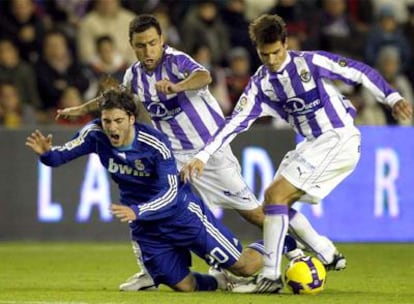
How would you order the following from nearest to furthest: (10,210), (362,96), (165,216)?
(165,216), (10,210), (362,96)

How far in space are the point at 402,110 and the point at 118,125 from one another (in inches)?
79.3

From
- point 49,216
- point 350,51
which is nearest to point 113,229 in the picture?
point 49,216

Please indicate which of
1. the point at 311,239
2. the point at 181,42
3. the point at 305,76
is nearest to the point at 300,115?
the point at 305,76

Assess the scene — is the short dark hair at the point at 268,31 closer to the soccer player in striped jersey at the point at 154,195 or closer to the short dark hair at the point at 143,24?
the short dark hair at the point at 143,24

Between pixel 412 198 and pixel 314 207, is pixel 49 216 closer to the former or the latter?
pixel 314 207

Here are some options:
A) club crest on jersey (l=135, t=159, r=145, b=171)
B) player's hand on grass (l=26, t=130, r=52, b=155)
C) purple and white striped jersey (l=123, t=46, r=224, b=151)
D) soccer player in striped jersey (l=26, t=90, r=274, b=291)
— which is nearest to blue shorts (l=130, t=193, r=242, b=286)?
soccer player in striped jersey (l=26, t=90, r=274, b=291)

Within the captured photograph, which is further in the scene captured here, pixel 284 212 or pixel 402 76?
pixel 402 76

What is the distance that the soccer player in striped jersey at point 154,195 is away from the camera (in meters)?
9.90

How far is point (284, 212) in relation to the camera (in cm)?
1036

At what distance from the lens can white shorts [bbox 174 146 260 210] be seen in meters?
11.3

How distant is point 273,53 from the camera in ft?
34.0

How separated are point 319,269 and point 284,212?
0.48 meters

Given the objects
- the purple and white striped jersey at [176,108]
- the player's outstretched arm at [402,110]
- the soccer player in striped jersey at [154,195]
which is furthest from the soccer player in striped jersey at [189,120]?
the player's outstretched arm at [402,110]

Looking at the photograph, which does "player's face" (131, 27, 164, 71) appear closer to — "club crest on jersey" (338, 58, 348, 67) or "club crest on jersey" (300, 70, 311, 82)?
"club crest on jersey" (300, 70, 311, 82)
